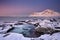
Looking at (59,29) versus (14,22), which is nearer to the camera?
(59,29)

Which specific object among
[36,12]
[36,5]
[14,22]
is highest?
[36,5]

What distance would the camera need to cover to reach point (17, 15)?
225cm

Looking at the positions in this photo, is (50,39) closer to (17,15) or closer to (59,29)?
(59,29)

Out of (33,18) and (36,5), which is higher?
(36,5)

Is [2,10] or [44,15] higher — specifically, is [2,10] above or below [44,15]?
above

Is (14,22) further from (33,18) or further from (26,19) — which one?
(33,18)

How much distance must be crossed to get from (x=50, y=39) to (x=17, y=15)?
1.14 m

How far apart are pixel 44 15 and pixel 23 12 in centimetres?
50

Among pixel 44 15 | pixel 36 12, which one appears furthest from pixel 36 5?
pixel 44 15

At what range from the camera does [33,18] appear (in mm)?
2201

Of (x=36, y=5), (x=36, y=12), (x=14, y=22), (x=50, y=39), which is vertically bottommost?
(x=50, y=39)

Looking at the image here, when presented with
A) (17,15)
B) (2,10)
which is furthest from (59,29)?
(2,10)

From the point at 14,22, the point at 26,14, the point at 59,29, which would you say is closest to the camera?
the point at 59,29

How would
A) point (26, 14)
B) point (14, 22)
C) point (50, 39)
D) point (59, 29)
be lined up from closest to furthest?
point (50, 39), point (59, 29), point (14, 22), point (26, 14)
